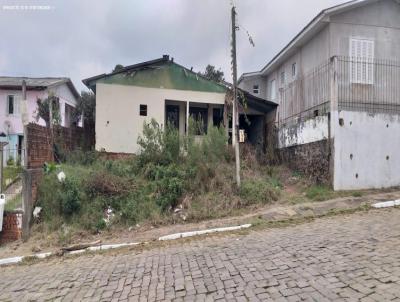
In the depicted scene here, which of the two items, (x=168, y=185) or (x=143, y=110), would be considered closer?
(x=168, y=185)

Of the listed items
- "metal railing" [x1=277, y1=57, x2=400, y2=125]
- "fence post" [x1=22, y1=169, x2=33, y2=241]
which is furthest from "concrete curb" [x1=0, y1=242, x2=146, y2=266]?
"metal railing" [x1=277, y1=57, x2=400, y2=125]

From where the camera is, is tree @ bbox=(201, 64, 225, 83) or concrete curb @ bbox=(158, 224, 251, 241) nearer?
concrete curb @ bbox=(158, 224, 251, 241)

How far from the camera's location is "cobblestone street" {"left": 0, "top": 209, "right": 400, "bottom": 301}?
4.59 m

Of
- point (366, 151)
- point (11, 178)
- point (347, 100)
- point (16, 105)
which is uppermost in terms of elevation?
point (16, 105)

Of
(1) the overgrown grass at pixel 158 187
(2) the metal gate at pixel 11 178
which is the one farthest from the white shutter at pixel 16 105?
(1) the overgrown grass at pixel 158 187

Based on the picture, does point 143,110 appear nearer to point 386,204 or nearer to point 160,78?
point 160,78

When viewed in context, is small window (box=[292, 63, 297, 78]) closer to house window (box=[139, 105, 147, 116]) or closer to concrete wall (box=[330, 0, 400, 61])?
concrete wall (box=[330, 0, 400, 61])

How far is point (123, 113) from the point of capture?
619 inches

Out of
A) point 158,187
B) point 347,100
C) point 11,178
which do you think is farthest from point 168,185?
point 347,100

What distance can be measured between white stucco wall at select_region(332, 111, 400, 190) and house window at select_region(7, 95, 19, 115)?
19687 mm

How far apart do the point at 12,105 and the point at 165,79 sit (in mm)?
12070

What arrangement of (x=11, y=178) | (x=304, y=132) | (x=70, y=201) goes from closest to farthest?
(x=70, y=201), (x=11, y=178), (x=304, y=132)

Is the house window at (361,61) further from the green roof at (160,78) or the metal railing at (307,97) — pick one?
the green roof at (160,78)

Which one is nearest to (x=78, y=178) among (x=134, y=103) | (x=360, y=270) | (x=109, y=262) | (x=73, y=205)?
(x=73, y=205)
